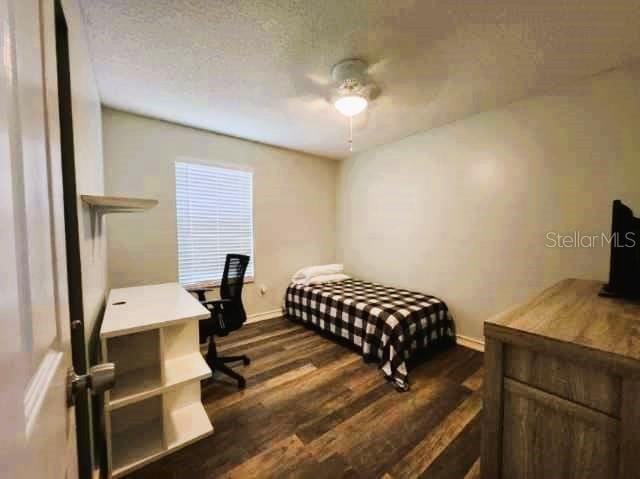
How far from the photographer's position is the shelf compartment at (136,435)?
1.39 m

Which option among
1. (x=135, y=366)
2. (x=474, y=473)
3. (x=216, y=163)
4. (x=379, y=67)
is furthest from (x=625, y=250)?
(x=216, y=163)

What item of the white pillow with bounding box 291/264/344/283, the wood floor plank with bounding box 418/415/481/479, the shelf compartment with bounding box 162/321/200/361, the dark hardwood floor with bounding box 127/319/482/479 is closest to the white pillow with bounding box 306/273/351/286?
the white pillow with bounding box 291/264/344/283

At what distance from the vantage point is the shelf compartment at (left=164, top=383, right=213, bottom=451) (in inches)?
60.4

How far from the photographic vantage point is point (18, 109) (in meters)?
0.39

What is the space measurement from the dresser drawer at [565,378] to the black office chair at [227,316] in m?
1.86

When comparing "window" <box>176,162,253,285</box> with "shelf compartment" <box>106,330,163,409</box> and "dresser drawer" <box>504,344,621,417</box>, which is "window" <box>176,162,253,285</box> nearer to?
"shelf compartment" <box>106,330,163,409</box>

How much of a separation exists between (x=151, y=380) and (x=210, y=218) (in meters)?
2.04

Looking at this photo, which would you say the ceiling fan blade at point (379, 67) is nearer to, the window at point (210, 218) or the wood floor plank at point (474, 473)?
the window at point (210, 218)

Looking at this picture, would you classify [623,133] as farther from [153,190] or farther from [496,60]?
[153,190]

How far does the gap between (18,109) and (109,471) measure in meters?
1.78

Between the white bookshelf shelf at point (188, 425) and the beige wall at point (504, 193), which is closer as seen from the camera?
the white bookshelf shelf at point (188, 425)

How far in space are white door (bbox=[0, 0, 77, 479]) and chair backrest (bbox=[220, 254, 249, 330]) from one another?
5.37ft

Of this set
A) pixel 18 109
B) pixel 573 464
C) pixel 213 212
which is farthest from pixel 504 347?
pixel 213 212

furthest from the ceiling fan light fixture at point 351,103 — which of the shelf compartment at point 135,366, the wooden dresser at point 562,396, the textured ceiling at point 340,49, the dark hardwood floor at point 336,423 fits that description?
the dark hardwood floor at point 336,423
